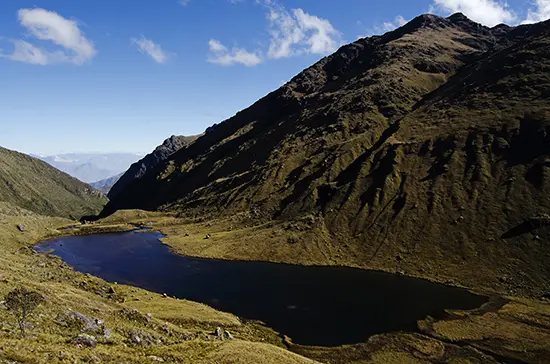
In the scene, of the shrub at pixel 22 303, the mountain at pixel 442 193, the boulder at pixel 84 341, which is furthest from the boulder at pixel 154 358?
the mountain at pixel 442 193

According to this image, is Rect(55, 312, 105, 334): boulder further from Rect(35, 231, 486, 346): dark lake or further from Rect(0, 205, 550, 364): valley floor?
Rect(35, 231, 486, 346): dark lake

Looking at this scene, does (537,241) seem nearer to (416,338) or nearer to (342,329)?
(416,338)

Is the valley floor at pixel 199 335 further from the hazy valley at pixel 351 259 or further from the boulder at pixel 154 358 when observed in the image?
the hazy valley at pixel 351 259

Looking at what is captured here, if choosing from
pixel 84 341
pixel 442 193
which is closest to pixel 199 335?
pixel 84 341

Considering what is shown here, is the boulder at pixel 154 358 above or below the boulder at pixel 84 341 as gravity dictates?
below

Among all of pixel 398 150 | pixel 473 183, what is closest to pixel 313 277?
pixel 473 183

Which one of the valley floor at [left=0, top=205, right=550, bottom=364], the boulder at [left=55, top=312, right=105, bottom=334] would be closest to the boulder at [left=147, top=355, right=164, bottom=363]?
the valley floor at [left=0, top=205, right=550, bottom=364]

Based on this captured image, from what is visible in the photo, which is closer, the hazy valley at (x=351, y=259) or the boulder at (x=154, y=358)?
the boulder at (x=154, y=358)
